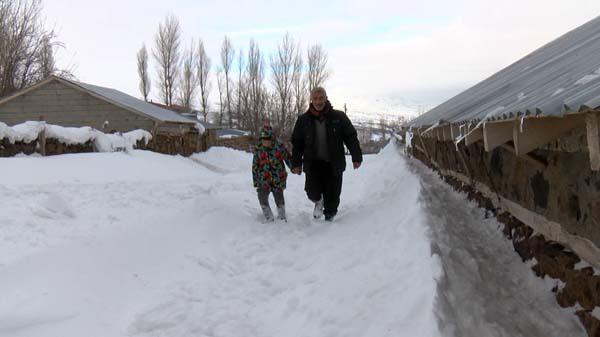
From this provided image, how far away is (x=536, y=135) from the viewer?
2.97 m

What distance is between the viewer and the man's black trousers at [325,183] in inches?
254

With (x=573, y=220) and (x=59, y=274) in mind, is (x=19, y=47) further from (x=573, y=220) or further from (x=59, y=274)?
(x=573, y=220)

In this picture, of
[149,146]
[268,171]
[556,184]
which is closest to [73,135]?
[149,146]

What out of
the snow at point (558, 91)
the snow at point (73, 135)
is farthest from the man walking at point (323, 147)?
the snow at point (73, 135)

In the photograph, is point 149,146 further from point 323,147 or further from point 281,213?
point 323,147

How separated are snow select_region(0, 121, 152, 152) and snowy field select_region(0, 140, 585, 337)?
8865 millimetres

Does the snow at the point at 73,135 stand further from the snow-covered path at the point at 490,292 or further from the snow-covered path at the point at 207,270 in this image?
the snow-covered path at the point at 490,292

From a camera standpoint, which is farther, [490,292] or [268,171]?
[268,171]

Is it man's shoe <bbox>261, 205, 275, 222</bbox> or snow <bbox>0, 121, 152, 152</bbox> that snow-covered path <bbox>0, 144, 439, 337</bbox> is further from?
snow <bbox>0, 121, 152, 152</bbox>

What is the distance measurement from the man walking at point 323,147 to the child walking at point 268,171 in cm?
24

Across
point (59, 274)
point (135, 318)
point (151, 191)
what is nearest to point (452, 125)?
point (135, 318)

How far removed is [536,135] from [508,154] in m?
1.93

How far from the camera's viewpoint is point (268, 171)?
6473 millimetres

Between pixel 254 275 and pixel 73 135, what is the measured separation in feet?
47.2
